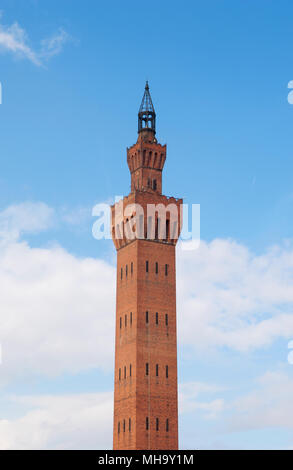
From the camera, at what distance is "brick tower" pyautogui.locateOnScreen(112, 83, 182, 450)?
79375 millimetres

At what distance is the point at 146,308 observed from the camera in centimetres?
8306

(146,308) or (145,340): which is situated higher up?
(146,308)

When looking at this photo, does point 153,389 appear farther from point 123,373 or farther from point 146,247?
point 146,247

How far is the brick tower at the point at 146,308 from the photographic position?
260 ft

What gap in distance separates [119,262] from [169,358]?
13.0 meters

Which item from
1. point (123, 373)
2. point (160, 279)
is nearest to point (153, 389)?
point (123, 373)

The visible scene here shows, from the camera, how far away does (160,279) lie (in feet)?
279
